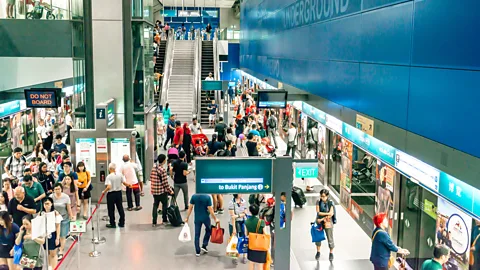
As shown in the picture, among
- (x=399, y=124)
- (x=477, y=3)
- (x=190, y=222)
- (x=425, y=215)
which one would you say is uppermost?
(x=477, y=3)

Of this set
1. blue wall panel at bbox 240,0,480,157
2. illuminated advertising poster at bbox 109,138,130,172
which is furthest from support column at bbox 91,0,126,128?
blue wall panel at bbox 240,0,480,157

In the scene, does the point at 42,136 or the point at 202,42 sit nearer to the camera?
the point at 42,136

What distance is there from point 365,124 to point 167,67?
2384cm

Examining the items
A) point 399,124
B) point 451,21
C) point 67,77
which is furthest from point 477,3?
point 67,77

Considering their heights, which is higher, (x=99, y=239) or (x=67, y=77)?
(x=67, y=77)

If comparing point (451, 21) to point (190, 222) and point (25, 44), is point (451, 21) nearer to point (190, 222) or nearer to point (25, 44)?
point (190, 222)

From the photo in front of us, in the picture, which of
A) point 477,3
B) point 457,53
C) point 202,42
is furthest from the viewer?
point 202,42

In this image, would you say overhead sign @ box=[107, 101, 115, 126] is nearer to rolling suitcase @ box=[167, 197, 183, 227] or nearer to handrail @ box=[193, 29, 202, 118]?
rolling suitcase @ box=[167, 197, 183, 227]

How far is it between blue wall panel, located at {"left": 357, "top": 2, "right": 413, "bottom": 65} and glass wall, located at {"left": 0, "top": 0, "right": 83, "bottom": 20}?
8236mm

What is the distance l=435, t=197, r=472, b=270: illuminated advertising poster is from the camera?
27.8ft

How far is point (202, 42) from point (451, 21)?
3262 centimetres

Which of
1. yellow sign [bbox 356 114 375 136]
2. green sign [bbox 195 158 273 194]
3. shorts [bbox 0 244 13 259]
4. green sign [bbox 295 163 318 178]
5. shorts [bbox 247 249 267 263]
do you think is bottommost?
shorts [bbox 247 249 267 263]

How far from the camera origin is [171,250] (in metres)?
11.0

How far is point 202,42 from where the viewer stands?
127 ft
